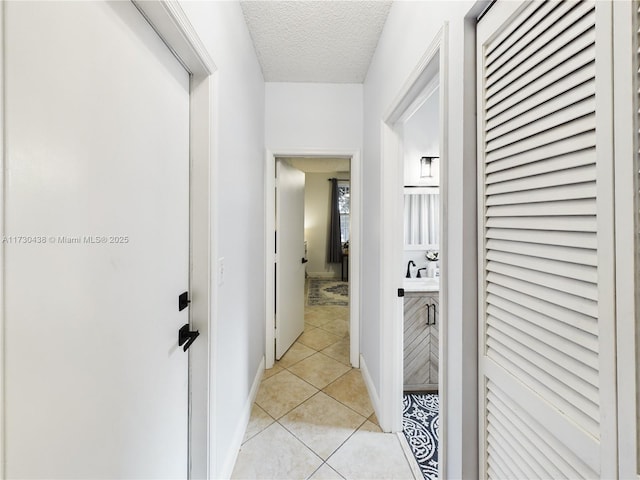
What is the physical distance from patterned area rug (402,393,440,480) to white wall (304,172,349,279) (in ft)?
14.6

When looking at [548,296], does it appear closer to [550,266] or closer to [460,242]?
[550,266]

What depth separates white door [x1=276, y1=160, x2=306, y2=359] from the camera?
2.59 meters

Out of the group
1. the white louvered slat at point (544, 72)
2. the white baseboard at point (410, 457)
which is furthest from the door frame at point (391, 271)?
the white louvered slat at point (544, 72)

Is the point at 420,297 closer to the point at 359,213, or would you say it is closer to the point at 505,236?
the point at 359,213

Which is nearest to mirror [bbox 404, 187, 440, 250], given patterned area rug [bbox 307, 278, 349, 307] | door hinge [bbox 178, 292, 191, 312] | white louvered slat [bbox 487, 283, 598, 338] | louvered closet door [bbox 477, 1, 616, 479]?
louvered closet door [bbox 477, 1, 616, 479]

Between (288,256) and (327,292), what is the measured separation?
8.74 feet

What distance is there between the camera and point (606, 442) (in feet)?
1.56

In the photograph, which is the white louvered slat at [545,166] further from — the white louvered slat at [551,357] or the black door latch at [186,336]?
the black door latch at [186,336]

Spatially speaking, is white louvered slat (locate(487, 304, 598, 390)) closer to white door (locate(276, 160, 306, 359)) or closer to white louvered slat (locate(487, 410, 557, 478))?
white louvered slat (locate(487, 410, 557, 478))

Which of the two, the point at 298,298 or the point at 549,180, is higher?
the point at 549,180

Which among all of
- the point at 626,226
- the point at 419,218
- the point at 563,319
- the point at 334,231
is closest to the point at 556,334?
the point at 563,319

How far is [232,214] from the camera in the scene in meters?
1.46

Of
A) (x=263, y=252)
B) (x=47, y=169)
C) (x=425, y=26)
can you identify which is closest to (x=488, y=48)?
(x=425, y=26)

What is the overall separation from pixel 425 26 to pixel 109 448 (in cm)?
180
